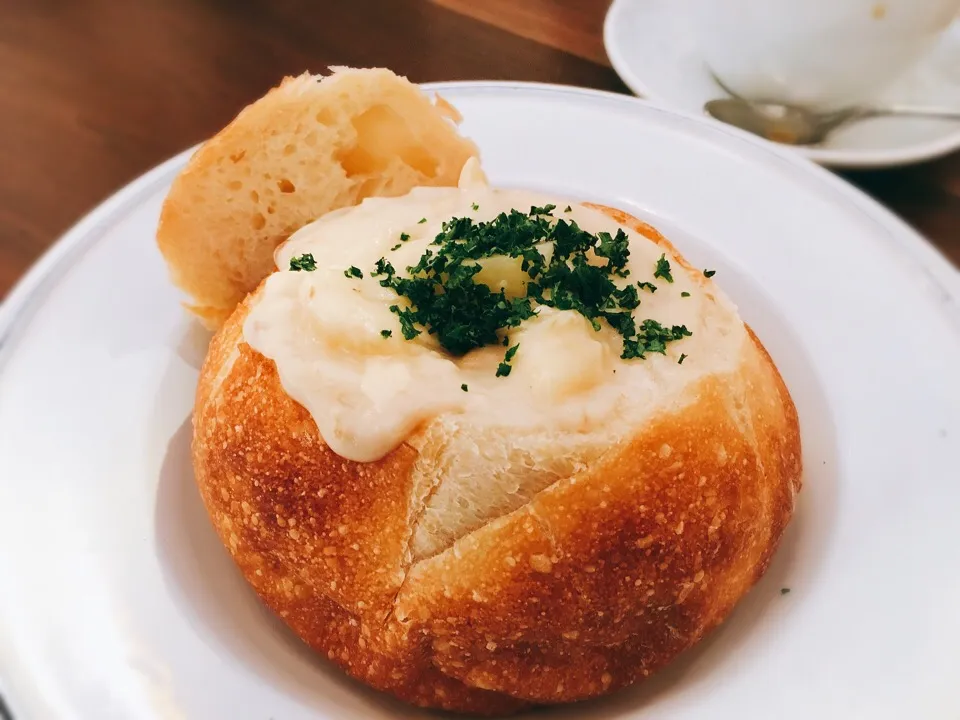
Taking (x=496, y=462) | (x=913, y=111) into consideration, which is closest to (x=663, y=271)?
(x=496, y=462)

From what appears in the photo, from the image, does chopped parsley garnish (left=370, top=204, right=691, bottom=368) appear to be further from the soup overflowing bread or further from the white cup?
the white cup

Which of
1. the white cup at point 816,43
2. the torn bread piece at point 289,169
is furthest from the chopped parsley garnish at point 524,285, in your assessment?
the white cup at point 816,43

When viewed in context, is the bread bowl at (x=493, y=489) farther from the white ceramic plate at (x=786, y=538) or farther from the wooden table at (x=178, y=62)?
the wooden table at (x=178, y=62)

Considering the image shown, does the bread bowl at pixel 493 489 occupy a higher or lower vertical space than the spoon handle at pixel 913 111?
lower

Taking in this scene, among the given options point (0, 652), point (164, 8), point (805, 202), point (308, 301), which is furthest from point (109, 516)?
point (164, 8)

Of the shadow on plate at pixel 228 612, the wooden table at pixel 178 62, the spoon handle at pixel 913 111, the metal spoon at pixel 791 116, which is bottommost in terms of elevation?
the shadow on plate at pixel 228 612

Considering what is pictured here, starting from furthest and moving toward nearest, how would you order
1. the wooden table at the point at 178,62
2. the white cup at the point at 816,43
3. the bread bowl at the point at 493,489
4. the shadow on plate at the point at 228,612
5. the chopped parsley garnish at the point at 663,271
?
the wooden table at the point at 178,62 → the white cup at the point at 816,43 → the chopped parsley garnish at the point at 663,271 → the shadow on plate at the point at 228,612 → the bread bowl at the point at 493,489

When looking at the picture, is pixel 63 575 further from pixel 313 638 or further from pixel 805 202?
pixel 805 202
